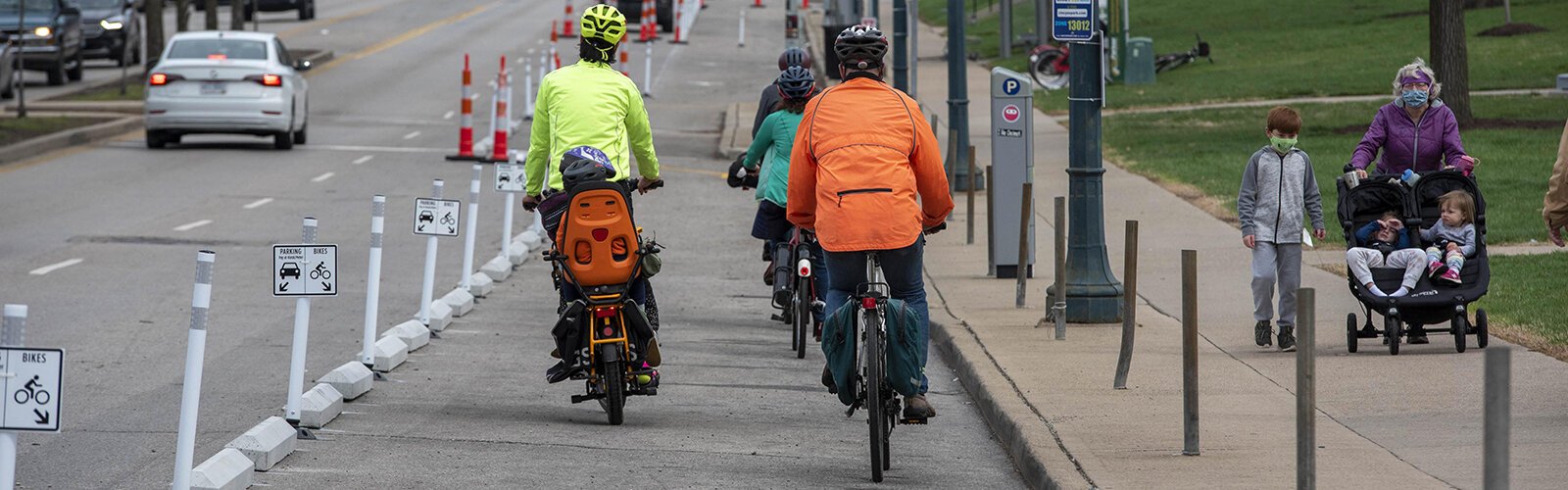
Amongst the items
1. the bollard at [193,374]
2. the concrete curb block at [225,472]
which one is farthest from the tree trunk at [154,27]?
the bollard at [193,374]

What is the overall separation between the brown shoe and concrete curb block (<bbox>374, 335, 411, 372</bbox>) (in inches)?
136

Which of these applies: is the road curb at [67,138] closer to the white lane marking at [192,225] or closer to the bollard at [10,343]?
the white lane marking at [192,225]

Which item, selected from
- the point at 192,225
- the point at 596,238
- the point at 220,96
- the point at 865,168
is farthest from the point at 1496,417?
the point at 220,96

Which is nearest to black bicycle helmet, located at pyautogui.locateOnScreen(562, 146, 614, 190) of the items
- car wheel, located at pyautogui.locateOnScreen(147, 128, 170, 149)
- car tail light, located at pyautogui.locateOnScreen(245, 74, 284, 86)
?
car tail light, located at pyautogui.locateOnScreen(245, 74, 284, 86)

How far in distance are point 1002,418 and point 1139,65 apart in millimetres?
29643

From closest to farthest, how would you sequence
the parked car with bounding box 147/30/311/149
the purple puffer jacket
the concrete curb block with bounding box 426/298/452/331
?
the purple puffer jacket → the concrete curb block with bounding box 426/298/452/331 → the parked car with bounding box 147/30/311/149

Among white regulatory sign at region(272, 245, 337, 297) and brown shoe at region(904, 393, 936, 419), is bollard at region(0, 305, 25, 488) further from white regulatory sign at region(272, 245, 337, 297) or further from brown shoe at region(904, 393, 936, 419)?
brown shoe at region(904, 393, 936, 419)

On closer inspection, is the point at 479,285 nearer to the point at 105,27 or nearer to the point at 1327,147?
the point at 1327,147

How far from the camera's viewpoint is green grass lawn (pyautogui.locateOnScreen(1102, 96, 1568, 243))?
1839 cm

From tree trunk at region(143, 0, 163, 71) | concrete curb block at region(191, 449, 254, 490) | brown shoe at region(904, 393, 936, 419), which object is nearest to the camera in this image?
concrete curb block at region(191, 449, 254, 490)

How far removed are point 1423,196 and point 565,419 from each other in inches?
195

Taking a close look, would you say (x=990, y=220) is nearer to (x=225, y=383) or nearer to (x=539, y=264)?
(x=539, y=264)

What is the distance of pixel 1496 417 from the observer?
4.72 m

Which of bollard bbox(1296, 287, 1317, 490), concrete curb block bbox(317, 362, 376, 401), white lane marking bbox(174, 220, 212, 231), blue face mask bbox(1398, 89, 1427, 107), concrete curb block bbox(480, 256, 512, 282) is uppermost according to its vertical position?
blue face mask bbox(1398, 89, 1427, 107)
